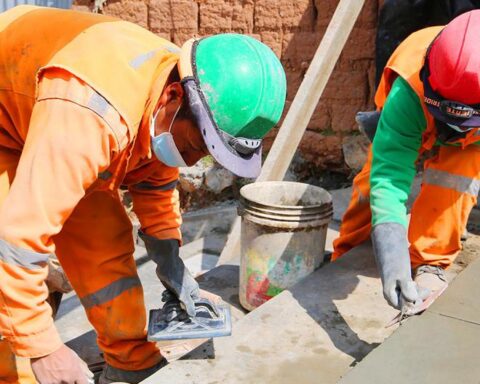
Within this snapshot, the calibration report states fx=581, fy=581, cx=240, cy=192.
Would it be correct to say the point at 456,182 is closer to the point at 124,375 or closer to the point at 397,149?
the point at 397,149

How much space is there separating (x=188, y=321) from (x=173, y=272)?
9.9 inches

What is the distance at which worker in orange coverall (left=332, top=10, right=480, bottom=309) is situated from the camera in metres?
2.43

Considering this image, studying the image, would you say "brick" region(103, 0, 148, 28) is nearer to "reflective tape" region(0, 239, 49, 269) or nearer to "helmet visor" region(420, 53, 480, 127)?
"helmet visor" region(420, 53, 480, 127)

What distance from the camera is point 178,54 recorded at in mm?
2088

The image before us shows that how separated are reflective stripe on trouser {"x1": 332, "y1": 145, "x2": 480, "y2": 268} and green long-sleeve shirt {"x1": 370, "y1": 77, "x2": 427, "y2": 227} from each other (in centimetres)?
34

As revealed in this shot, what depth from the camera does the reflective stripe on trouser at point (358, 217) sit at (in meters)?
3.60

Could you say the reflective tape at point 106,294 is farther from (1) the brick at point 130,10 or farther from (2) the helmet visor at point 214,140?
(1) the brick at point 130,10

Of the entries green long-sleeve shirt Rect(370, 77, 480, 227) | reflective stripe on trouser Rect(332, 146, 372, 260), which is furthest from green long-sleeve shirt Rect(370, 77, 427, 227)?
reflective stripe on trouser Rect(332, 146, 372, 260)

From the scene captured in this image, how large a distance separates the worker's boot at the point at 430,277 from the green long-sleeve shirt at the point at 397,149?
45cm

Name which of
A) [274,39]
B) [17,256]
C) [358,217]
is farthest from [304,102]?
[17,256]

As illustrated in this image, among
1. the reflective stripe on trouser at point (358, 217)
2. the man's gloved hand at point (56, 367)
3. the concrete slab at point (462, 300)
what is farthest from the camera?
the reflective stripe on trouser at point (358, 217)

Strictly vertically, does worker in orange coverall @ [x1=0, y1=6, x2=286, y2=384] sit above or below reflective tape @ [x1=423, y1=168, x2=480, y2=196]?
above

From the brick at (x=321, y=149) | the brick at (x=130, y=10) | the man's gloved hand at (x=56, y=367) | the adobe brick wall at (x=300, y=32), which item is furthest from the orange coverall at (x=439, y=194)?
the brick at (x=130, y=10)

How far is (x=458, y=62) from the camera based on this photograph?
2.38 m
